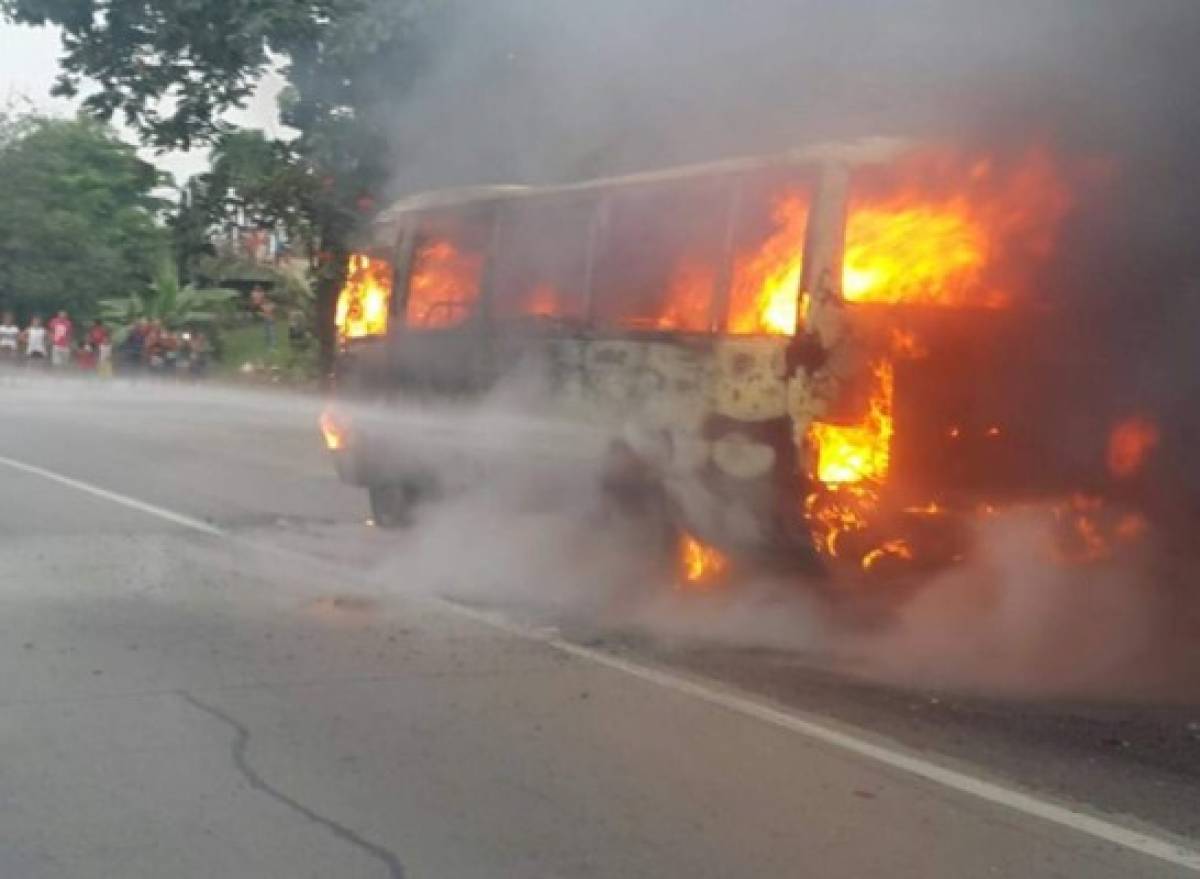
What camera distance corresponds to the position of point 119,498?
1116 centimetres

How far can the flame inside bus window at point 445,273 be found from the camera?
8.97 metres

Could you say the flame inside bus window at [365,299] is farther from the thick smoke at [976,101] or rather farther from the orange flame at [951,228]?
the orange flame at [951,228]

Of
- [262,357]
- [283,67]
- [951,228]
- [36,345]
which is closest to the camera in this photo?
[951,228]

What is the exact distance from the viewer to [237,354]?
2839 cm

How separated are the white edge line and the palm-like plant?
23574 mm

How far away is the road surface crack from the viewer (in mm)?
4016

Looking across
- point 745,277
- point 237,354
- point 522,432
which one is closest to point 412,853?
point 745,277

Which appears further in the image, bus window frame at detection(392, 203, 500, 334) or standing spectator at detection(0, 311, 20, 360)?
standing spectator at detection(0, 311, 20, 360)

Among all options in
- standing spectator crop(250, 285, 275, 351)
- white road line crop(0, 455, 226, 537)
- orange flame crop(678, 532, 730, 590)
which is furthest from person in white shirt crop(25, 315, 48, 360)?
orange flame crop(678, 532, 730, 590)

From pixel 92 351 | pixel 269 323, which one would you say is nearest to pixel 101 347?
pixel 92 351

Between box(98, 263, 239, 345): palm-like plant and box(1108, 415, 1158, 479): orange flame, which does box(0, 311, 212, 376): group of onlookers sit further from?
box(1108, 415, 1158, 479): orange flame

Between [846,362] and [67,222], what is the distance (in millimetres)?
27930

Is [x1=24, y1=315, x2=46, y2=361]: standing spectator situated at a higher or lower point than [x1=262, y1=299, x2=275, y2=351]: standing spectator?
lower

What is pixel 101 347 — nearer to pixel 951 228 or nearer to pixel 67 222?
pixel 67 222
